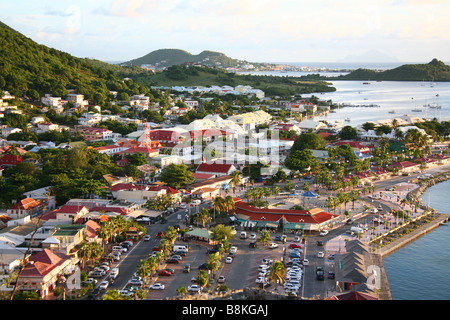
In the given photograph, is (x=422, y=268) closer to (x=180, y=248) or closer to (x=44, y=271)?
(x=180, y=248)

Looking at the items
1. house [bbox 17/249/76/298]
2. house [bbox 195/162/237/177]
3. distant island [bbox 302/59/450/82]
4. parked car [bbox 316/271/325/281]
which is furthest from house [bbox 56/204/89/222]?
distant island [bbox 302/59/450/82]

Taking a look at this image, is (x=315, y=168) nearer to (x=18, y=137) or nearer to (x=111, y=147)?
(x=111, y=147)

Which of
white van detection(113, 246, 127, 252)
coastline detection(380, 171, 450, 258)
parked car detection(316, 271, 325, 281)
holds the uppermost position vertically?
white van detection(113, 246, 127, 252)

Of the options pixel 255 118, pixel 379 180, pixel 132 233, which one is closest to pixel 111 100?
pixel 255 118

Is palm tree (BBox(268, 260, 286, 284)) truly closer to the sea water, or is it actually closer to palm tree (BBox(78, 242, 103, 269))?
the sea water

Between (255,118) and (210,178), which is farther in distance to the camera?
(255,118)
